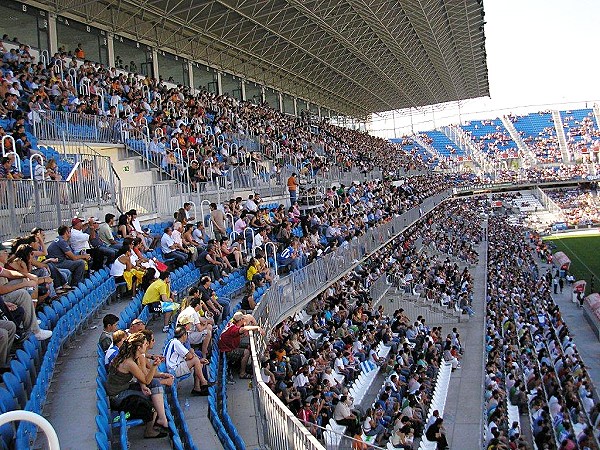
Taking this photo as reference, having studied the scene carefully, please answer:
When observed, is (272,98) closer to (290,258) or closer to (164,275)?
(290,258)

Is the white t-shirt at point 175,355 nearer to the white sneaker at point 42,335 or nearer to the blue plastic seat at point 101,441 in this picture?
the white sneaker at point 42,335

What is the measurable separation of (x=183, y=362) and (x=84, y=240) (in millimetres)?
3104

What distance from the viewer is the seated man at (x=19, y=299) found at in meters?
6.09

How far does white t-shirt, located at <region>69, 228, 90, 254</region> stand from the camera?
9109 millimetres

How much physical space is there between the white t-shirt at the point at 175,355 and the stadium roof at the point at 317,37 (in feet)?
52.2

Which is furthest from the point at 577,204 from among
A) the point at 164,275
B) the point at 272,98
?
the point at 164,275

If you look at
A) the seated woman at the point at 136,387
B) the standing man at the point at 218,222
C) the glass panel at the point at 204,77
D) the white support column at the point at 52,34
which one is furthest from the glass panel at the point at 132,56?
the seated woman at the point at 136,387

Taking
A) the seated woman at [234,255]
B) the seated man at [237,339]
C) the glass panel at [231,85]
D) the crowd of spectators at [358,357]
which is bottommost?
the crowd of spectators at [358,357]

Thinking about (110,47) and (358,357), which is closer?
(358,357)

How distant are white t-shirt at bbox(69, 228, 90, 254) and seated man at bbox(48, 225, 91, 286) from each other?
1.68 ft

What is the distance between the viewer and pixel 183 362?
6840mm

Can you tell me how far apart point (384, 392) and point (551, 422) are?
438 cm

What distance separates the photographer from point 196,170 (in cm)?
1680

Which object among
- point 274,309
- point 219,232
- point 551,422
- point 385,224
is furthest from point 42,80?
point 551,422
